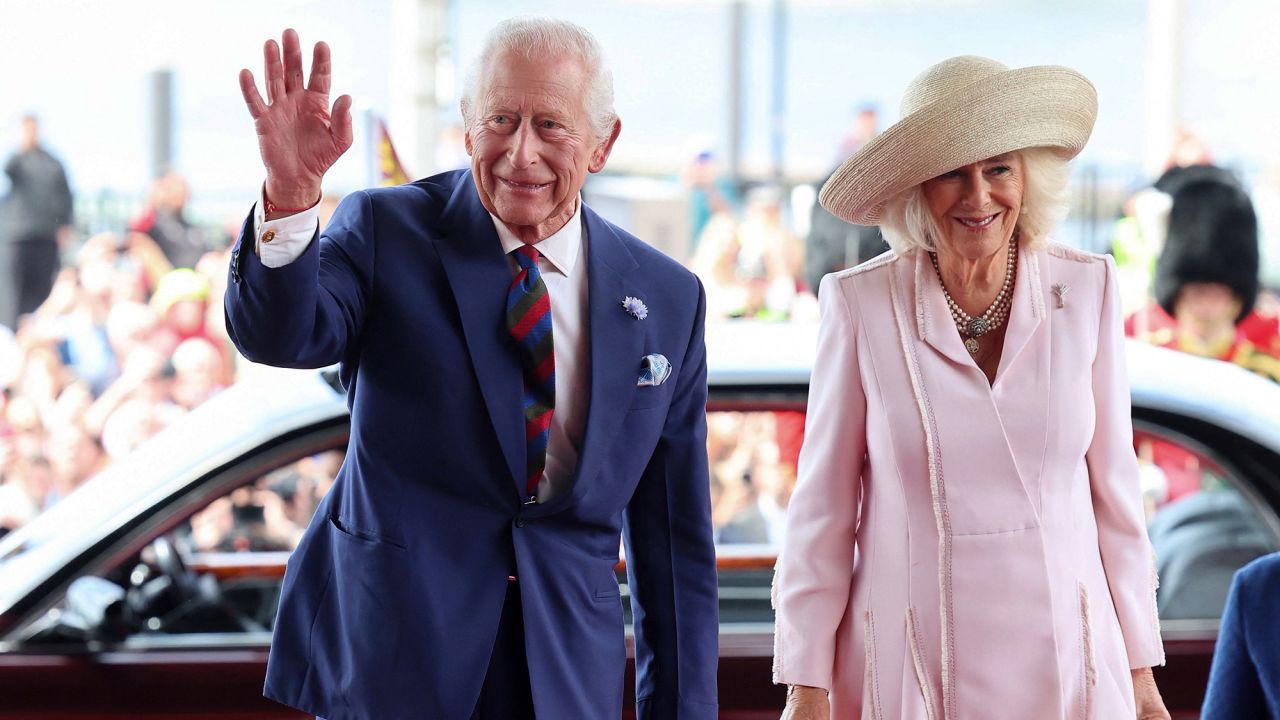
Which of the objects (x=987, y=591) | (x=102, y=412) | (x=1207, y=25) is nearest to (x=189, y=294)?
(x=102, y=412)

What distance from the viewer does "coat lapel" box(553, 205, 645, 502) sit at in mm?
1938

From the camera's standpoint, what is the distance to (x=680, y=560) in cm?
214

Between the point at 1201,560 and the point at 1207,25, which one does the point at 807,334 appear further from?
the point at 1207,25

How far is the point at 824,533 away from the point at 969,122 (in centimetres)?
66

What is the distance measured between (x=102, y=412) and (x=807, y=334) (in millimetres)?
4000

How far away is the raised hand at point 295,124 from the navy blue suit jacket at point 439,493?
0.43 ft

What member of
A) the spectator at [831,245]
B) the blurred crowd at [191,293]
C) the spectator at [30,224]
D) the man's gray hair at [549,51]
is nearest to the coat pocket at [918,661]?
the man's gray hair at [549,51]

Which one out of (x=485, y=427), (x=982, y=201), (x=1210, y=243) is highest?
(x=1210, y=243)

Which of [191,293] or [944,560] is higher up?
[191,293]

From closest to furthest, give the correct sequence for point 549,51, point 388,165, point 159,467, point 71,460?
point 549,51 < point 159,467 < point 388,165 < point 71,460

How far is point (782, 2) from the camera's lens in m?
12.8

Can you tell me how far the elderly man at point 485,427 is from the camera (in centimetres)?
189

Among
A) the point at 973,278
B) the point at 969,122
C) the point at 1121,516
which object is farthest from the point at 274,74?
the point at 1121,516

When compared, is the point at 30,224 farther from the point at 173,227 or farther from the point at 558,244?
the point at 558,244
